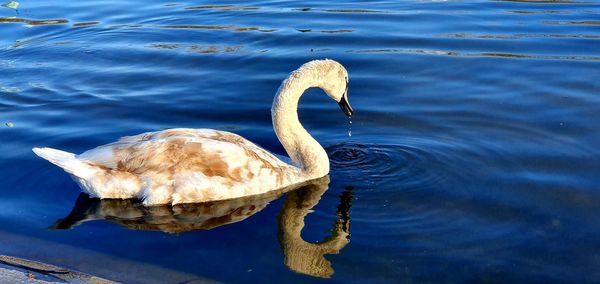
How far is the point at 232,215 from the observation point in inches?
356

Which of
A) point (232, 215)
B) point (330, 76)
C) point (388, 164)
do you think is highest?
point (330, 76)

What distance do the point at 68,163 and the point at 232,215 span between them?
5.83ft

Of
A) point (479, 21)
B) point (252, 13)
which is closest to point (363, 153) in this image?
point (479, 21)

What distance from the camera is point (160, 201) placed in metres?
9.28

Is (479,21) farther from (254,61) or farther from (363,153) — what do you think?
(363,153)

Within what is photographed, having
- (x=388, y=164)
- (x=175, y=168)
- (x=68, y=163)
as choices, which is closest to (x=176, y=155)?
(x=175, y=168)

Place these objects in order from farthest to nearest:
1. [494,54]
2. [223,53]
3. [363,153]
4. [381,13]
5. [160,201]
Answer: [381,13], [223,53], [494,54], [363,153], [160,201]

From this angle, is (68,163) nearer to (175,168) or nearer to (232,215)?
(175,168)

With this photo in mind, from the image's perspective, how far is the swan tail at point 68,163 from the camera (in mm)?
9070

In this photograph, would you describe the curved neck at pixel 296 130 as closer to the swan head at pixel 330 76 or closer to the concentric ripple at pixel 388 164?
the swan head at pixel 330 76

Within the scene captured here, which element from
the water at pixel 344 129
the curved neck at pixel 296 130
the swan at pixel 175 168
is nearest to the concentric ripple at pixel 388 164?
the water at pixel 344 129

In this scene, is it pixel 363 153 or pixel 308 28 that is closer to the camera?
pixel 363 153

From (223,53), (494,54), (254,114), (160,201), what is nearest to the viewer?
(160,201)

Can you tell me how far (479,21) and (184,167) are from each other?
9628mm
